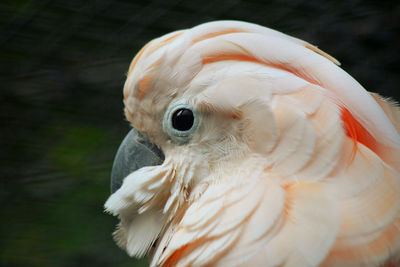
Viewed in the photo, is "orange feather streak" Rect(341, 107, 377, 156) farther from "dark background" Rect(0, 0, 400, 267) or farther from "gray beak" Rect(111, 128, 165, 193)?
"dark background" Rect(0, 0, 400, 267)

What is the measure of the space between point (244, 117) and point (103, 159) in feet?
4.07

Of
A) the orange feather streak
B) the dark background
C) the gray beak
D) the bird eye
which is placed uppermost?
the orange feather streak

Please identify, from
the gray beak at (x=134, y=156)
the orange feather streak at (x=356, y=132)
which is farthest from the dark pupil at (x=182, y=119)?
the orange feather streak at (x=356, y=132)

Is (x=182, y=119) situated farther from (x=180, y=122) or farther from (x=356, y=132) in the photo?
(x=356, y=132)

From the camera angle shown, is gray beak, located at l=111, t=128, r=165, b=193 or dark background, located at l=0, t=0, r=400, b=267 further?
dark background, located at l=0, t=0, r=400, b=267

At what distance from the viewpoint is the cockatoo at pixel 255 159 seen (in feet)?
3.03

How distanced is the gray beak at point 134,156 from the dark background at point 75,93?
838mm

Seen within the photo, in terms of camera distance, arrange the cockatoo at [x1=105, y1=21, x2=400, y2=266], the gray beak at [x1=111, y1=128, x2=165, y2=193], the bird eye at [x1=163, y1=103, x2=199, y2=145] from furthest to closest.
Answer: the gray beak at [x1=111, y1=128, x2=165, y2=193]
the bird eye at [x1=163, y1=103, x2=199, y2=145]
the cockatoo at [x1=105, y1=21, x2=400, y2=266]

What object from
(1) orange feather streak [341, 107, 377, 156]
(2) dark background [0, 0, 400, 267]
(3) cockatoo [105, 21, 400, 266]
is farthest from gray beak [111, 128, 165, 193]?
(2) dark background [0, 0, 400, 267]

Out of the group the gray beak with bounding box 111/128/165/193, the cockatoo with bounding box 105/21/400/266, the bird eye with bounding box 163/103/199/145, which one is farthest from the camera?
the gray beak with bounding box 111/128/165/193

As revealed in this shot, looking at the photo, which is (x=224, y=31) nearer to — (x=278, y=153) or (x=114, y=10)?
(x=278, y=153)

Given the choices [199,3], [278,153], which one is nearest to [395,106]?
[278,153]

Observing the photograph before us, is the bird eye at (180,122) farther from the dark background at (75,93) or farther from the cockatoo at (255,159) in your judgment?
the dark background at (75,93)

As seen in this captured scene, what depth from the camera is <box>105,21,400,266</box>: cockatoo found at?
0.92m
